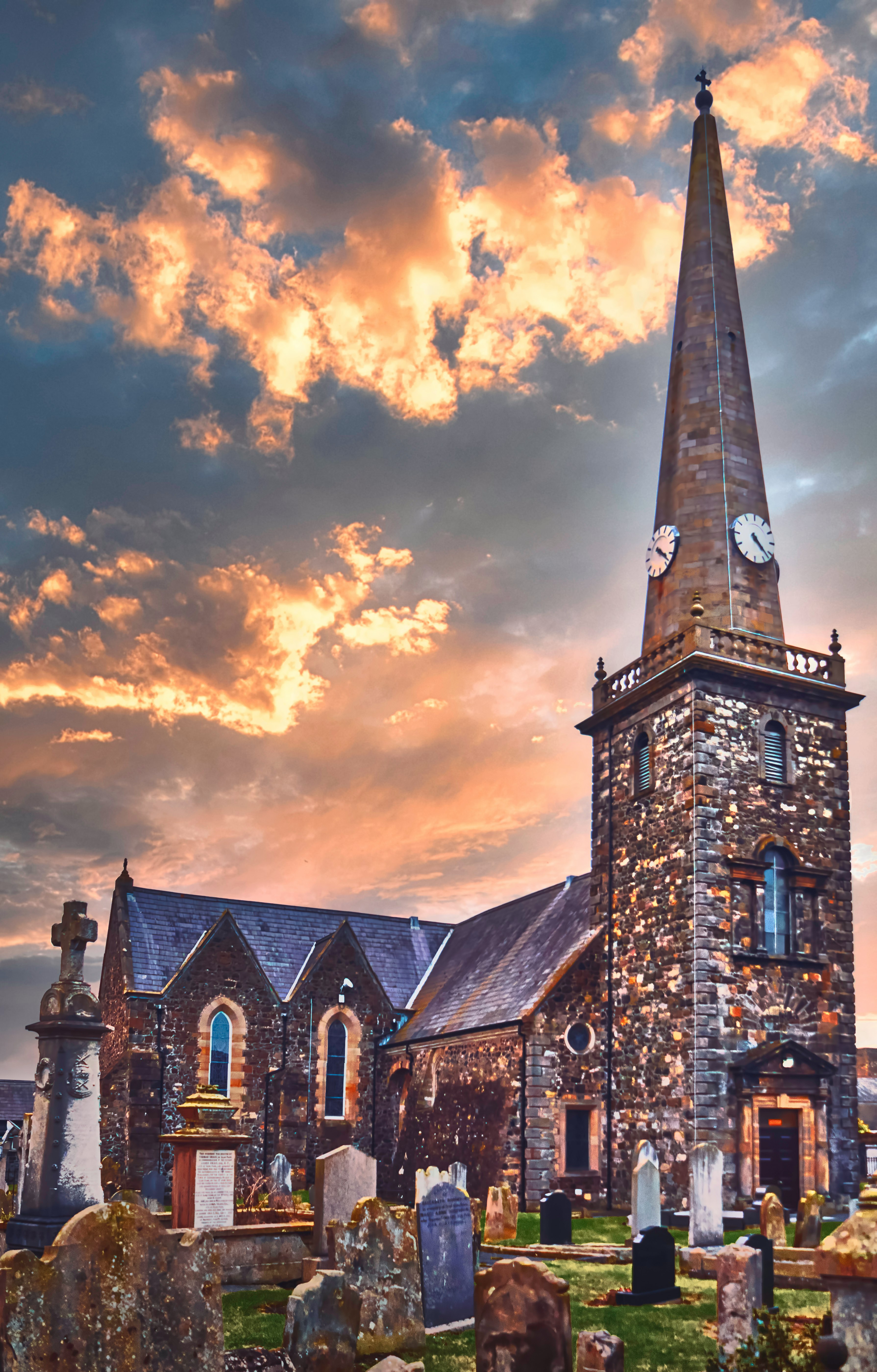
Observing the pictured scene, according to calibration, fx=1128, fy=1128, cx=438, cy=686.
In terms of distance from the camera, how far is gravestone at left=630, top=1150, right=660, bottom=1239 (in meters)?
17.2

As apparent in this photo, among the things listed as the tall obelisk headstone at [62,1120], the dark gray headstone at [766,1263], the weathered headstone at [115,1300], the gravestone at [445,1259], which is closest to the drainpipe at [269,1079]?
the tall obelisk headstone at [62,1120]

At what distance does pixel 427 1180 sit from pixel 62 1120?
4.21m

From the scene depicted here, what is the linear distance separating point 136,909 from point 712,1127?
19118 mm

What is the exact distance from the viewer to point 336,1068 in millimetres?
34281

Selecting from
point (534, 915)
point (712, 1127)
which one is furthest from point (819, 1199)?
point (534, 915)

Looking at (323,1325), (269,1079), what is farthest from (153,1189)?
(323,1325)

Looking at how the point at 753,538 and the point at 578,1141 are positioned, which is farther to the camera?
the point at 753,538

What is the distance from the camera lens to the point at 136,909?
113ft

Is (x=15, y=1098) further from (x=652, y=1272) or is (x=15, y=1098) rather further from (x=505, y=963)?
(x=652, y=1272)

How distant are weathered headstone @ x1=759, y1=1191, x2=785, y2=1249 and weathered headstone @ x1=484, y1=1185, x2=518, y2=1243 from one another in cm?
400

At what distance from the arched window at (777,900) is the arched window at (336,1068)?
15287 mm

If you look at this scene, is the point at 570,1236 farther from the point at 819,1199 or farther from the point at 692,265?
the point at 692,265

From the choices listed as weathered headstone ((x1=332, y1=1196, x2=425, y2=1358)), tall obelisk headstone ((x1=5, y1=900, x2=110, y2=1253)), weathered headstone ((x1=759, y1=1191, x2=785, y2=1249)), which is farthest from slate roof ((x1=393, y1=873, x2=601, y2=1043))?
weathered headstone ((x1=332, y1=1196, x2=425, y2=1358))

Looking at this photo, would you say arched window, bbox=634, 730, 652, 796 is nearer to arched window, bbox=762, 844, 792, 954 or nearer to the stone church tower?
the stone church tower
